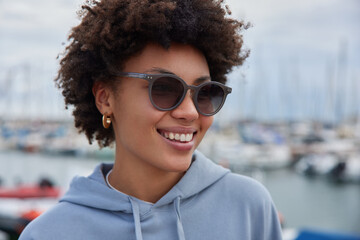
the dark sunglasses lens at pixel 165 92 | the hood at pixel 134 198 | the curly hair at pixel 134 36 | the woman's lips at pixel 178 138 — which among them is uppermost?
the curly hair at pixel 134 36

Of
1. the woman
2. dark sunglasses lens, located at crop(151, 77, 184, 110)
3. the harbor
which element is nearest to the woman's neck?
the woman

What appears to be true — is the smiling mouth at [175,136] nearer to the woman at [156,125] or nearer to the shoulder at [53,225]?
the woman at [156,125]

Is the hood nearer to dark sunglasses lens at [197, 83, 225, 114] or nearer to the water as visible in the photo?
dark sunglasses lens at [197, 83, 225, 114]

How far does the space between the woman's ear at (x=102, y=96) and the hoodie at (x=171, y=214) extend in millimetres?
311

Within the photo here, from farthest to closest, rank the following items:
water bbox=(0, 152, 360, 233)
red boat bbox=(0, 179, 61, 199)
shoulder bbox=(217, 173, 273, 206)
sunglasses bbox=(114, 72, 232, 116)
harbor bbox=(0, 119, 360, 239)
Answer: harbor bbox=(0, 119, 360, 239)
water bbox=(0, 152, 360, 233)
red boat bbox=(0, 179, 61, 199)
shoulder bbox=(217, 173, 273, 206)
sunglasses bbox=(114, 72, 232, 116)

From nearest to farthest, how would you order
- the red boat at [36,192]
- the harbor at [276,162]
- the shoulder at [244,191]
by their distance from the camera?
the shoulder at [244,191]
the red boat at [36,192]
the harbor at [276,162]

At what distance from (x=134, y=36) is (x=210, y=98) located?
0.38 m

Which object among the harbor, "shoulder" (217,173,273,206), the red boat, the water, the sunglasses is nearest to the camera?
the sunglasses

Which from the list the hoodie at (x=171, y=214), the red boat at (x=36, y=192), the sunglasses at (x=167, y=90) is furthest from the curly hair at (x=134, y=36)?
the red boat at (x=36, y=192)

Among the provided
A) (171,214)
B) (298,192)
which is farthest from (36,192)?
(298,192)

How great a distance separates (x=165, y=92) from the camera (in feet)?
4.21

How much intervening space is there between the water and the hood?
36.2ft

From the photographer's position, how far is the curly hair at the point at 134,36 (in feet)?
4.30

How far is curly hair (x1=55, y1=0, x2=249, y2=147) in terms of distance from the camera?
1312 mm
